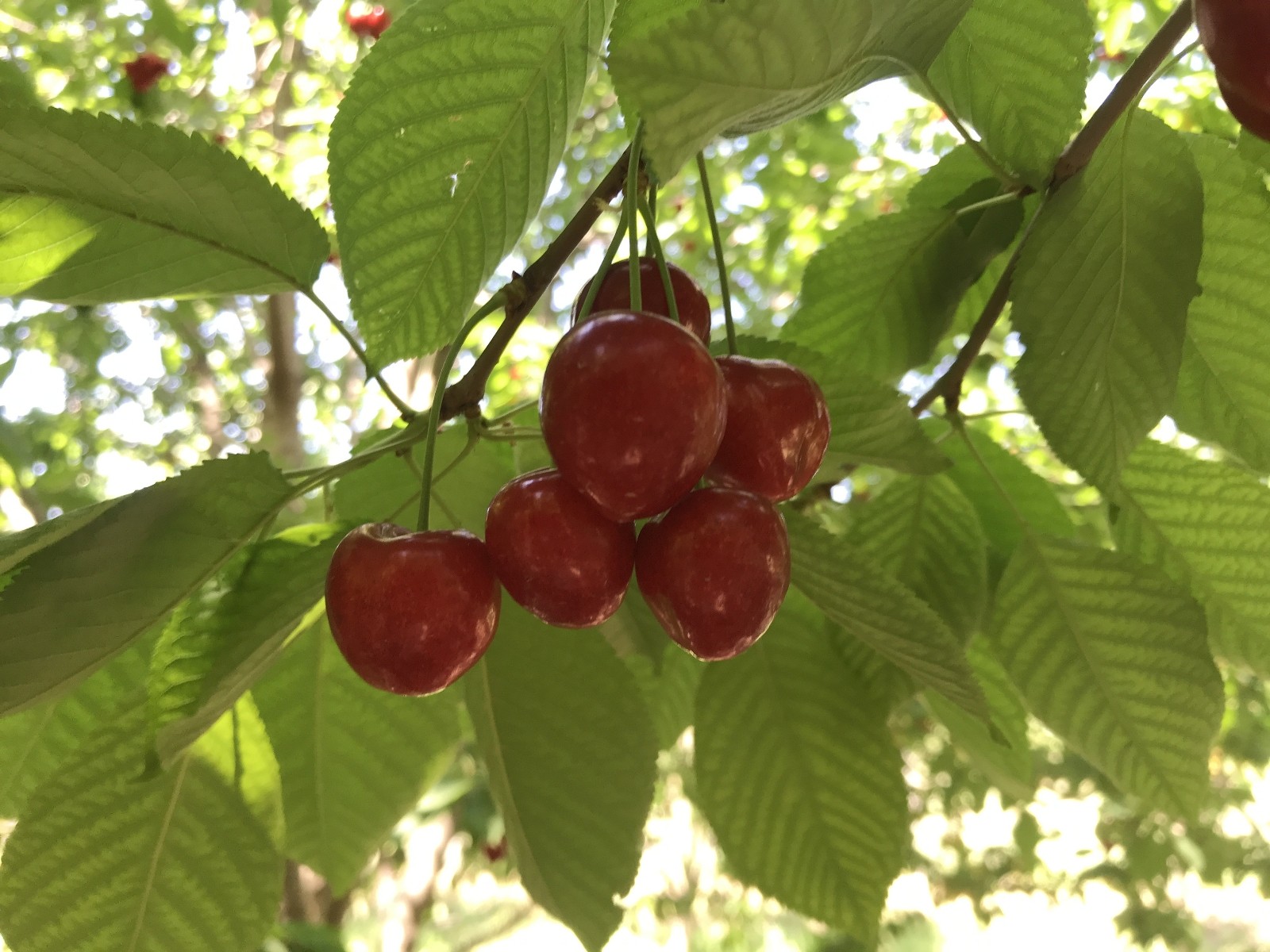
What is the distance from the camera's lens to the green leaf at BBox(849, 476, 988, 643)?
0.69 metres

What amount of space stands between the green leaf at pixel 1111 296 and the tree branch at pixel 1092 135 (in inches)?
0.5

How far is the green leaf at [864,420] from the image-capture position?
1.87 feet

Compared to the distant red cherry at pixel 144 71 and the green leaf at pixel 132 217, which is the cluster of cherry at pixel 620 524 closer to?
the green leaf at pixel 132 217

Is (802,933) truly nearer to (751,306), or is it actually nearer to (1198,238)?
(751,306)

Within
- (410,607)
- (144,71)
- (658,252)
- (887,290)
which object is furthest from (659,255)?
(144,71)

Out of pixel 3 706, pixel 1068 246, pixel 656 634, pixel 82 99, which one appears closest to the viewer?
pixel 3 706

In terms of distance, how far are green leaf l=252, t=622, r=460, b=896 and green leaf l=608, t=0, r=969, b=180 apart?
527mm

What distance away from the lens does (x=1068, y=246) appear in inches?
22.8

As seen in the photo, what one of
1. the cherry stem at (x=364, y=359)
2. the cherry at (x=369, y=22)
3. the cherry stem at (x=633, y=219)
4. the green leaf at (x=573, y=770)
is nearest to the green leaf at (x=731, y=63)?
the cherry stem at (x=633, y=219)

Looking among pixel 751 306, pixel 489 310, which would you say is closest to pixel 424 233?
pixel 489 310

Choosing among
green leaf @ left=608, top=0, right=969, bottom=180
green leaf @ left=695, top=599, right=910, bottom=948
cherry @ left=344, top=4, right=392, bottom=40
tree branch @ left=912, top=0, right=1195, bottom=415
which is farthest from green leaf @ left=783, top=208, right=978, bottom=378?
cherry @ left=344, top=4, right=392, bottom=40

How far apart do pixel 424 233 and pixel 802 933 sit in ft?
13.0

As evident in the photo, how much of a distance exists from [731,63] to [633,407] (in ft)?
0.49

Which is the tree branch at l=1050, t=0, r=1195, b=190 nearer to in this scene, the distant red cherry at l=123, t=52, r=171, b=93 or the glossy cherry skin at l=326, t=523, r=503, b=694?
the glossy cherry skin at l=326, t=523, r=503, b=694
